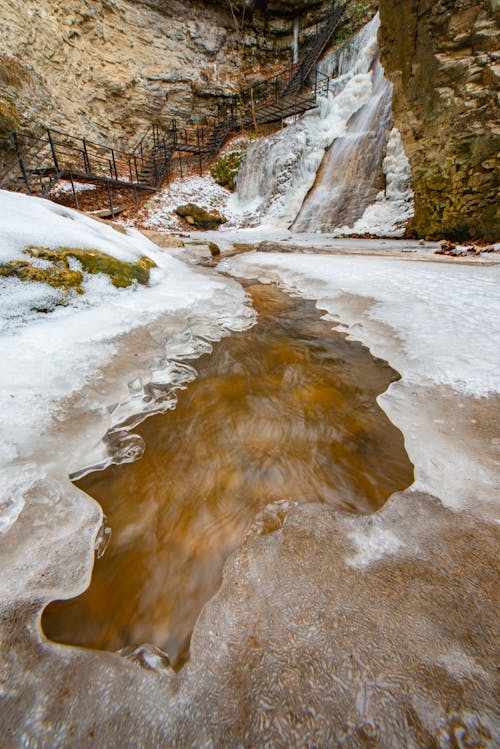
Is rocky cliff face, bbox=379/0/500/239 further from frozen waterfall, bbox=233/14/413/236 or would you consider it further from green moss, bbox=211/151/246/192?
green moss, bbox=211/151/246/192

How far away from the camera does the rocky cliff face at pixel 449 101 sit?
461 centimetres

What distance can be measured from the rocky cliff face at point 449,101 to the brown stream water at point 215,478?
5.68m

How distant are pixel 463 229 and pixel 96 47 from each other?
16936 mm

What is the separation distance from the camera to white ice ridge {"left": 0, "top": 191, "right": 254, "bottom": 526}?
1210mm

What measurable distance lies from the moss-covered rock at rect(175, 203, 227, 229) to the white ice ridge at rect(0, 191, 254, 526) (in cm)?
1018

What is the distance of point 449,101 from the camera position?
5160 mm

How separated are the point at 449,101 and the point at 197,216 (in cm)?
987

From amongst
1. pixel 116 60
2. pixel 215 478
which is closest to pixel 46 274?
pixel 215 478

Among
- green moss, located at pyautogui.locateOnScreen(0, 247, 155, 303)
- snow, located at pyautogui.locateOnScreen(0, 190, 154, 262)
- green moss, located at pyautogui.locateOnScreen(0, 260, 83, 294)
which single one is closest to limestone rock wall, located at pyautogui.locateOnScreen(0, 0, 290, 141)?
snow, located at pyautogui.locateOnScreen(0, 190, 154, 262)

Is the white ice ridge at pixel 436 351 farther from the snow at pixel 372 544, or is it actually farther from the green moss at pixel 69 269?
the green moss at pixel 69 269

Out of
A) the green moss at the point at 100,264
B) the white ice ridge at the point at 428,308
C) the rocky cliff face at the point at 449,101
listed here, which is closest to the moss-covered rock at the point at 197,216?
the rocky cliff face at the point at 449,101

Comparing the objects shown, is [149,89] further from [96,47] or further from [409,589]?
[409,589]

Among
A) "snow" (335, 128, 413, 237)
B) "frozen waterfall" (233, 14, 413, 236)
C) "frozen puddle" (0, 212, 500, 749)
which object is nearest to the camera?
"frozen puddle" (0, 212, 500, 749)

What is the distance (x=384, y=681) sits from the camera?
58 centimetres
